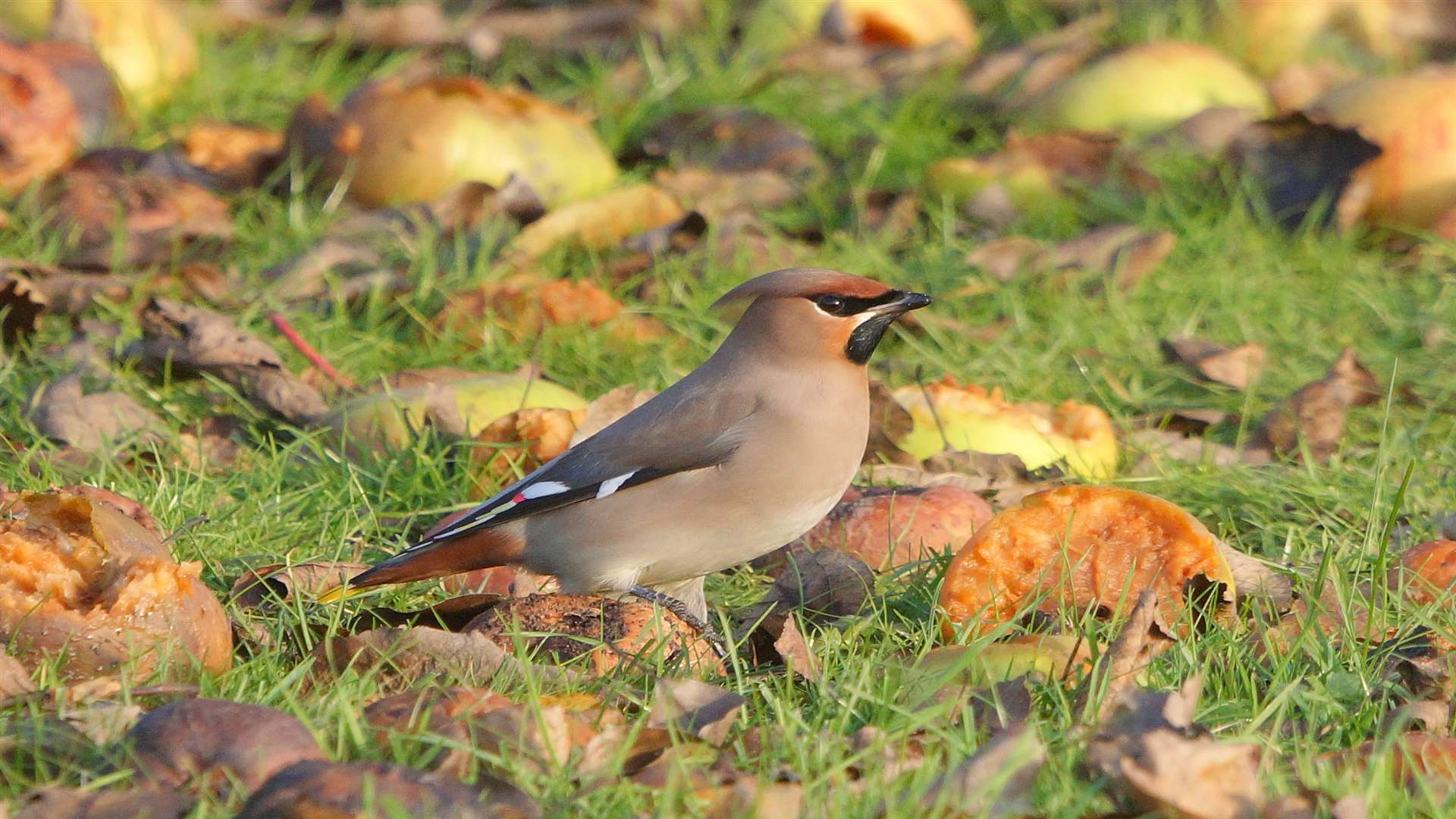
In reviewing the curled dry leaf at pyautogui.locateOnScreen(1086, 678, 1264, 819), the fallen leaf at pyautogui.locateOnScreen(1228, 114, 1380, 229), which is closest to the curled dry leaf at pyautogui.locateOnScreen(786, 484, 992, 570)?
the curled dry leaf at pyautogui.locateOnScreen(1086, 678, 1264, 819)

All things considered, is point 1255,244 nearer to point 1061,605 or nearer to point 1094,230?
point 1094,230

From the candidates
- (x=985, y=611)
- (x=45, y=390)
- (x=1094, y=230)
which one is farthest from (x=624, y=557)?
(x=1094, y=230)

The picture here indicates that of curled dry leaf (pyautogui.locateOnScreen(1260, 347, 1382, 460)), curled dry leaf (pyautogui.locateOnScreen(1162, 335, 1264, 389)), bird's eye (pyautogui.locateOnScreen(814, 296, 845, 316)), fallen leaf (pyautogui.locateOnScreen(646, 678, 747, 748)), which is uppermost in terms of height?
bird's eye (pyautogui.locateOnScreen(814, 296, 845, 316))

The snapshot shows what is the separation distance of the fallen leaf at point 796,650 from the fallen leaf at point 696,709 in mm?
239

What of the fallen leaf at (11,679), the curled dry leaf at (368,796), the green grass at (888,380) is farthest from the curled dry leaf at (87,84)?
the curled dry leaf at (368,796)

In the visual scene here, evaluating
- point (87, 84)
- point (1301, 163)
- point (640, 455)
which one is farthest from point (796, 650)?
point (87, 84)

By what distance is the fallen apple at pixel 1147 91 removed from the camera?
20.4 ft

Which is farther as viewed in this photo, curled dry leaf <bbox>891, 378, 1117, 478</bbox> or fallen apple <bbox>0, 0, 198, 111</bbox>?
fallen apple <bbox>0, 0, 198, 111</bbox>

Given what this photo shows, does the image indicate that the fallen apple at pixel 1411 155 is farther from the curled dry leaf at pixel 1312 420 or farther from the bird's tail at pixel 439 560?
the bird's tail at pixel 439 560

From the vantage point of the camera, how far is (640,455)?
10.9ft

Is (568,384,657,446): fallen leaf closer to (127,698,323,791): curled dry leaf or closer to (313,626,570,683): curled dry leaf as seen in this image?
(313,626,570,683): curled dry leaf

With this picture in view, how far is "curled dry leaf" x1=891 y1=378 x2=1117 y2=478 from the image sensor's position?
403cm

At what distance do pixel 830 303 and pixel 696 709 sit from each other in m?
1.08

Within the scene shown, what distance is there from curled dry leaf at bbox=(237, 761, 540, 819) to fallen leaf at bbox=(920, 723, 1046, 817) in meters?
0.49
